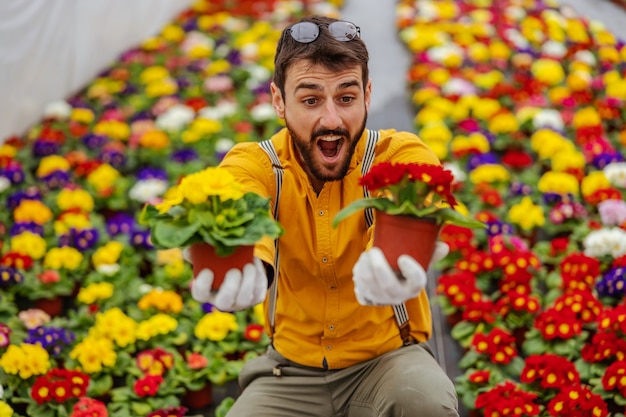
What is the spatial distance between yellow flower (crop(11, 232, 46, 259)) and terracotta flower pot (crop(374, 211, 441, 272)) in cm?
250

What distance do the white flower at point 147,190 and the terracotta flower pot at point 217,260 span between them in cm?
265

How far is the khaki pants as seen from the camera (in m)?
2.08

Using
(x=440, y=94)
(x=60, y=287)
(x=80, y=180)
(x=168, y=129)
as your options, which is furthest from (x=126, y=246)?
(x=440, y=94)

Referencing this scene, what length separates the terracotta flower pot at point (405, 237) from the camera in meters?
1.77

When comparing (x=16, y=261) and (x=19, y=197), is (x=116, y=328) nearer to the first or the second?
(x=16, y=261)

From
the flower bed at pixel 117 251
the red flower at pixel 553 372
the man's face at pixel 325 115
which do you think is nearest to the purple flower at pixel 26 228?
the flower bed at pixel 117 251

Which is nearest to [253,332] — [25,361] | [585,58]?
[25,361]

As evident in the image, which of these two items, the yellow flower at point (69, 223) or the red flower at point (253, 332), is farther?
the yellow flower at point (69, 223)

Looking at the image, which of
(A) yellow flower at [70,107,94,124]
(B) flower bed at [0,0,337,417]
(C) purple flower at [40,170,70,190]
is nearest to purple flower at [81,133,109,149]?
(B) flower bed at [0,0,337,417]

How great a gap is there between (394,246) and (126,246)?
250cm

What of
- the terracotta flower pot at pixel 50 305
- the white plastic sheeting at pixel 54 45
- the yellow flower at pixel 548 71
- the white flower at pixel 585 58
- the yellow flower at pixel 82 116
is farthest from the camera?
the white flower at pixel 585 58

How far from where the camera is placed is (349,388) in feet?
7.59

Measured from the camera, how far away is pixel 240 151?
2.29 m

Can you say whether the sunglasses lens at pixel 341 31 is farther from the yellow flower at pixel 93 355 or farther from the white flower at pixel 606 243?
the white flower at pixel 606 243
